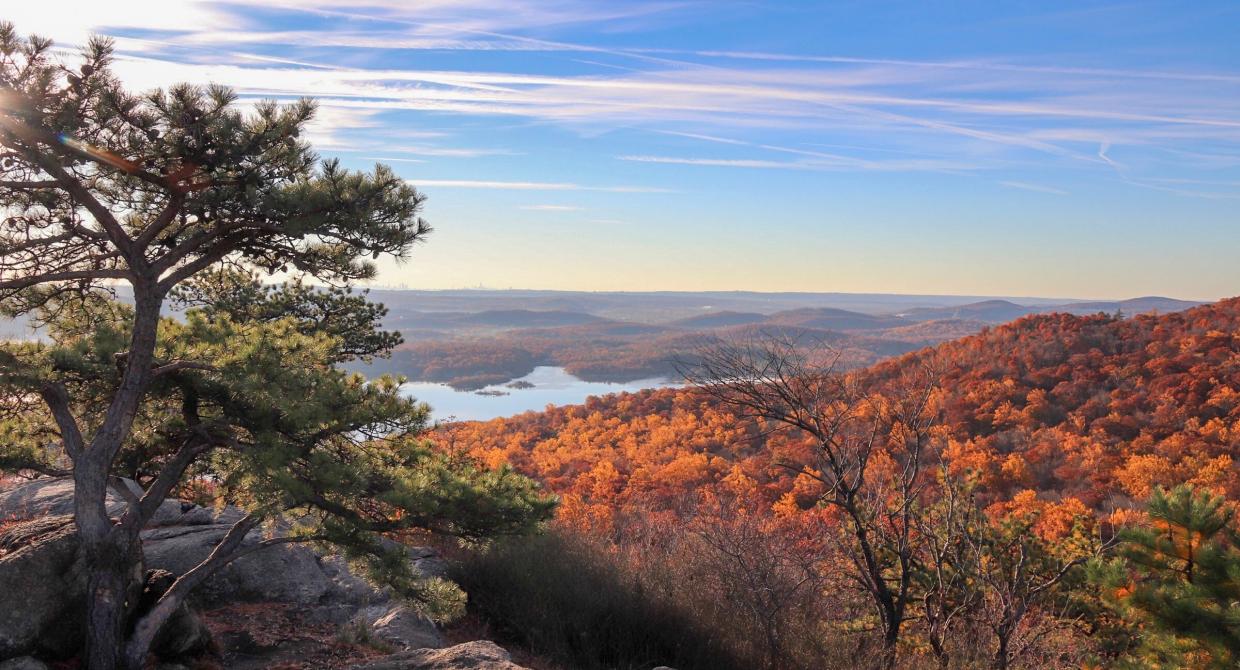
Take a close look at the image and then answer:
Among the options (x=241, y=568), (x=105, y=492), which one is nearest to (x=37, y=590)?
(x=105, y=492)

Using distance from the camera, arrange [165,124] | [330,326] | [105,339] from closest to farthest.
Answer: [165,124]
[105,339]
[330,326]

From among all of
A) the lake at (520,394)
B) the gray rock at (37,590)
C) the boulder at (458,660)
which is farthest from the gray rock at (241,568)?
the lake at (520,394)

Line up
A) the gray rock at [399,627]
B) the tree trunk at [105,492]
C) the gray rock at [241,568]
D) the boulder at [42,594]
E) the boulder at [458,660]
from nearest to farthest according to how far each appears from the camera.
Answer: the boulder at [458,660], the boulder at [42,594], the tree trunk at [105,492], the gray rock at [399,627], the gray rock at [241,568]

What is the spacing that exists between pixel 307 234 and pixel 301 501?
2187 mm

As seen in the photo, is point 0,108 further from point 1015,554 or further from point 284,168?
point 1015,554

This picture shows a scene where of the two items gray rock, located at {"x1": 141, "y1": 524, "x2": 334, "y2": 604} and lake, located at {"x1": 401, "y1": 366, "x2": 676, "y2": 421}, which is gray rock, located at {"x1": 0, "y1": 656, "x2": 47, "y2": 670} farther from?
lake, located at {"x1": 401, "y1": 366, "x2": 676, "y2": 421}

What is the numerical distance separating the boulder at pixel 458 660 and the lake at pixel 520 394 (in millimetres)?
58460

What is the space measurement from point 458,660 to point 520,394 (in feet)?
238

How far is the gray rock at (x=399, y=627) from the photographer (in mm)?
7863

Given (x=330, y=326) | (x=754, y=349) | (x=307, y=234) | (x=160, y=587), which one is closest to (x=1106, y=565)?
(x=754, y=349)

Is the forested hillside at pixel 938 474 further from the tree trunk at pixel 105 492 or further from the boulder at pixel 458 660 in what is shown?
the tree trunk at pixel 105 492

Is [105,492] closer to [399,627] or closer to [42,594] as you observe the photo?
[42,594]

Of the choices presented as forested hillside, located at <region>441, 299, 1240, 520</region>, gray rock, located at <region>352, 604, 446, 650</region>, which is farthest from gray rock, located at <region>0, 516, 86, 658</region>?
forested hillside, located at <region>441, 299, 1240, 520</region>

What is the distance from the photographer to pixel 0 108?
4773 mm
